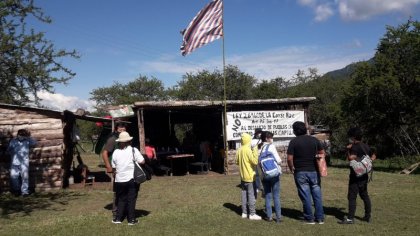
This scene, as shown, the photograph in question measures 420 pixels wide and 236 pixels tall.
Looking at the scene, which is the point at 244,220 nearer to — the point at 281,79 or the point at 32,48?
the point at 32,48

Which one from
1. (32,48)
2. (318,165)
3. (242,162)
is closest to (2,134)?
(32,48)

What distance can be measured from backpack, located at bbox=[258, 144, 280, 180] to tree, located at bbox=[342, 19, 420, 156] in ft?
43.3

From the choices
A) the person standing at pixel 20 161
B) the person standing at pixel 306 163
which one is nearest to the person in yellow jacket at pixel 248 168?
the person standing at pixel 306 163

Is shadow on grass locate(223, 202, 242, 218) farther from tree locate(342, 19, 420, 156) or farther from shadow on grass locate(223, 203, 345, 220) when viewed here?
tree locate(342, 19, 420, 156)

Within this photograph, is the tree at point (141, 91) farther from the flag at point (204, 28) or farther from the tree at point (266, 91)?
the flag at point (204, 28)

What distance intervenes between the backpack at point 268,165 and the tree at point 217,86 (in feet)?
121

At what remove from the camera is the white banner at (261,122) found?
16312mm

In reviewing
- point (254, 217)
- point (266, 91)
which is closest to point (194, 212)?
point (254, 217)

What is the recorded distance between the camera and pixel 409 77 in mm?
19562

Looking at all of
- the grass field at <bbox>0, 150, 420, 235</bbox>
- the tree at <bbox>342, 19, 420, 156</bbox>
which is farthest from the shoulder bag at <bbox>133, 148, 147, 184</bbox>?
the tree at <bbox>342, 19, 420, 156</bbox>

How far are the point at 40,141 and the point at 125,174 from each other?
6108 mm

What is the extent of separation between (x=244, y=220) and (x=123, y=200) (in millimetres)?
2299

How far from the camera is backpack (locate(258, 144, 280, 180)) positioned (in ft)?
25.7

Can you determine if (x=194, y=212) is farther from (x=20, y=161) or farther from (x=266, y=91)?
(x=266, y=91)
